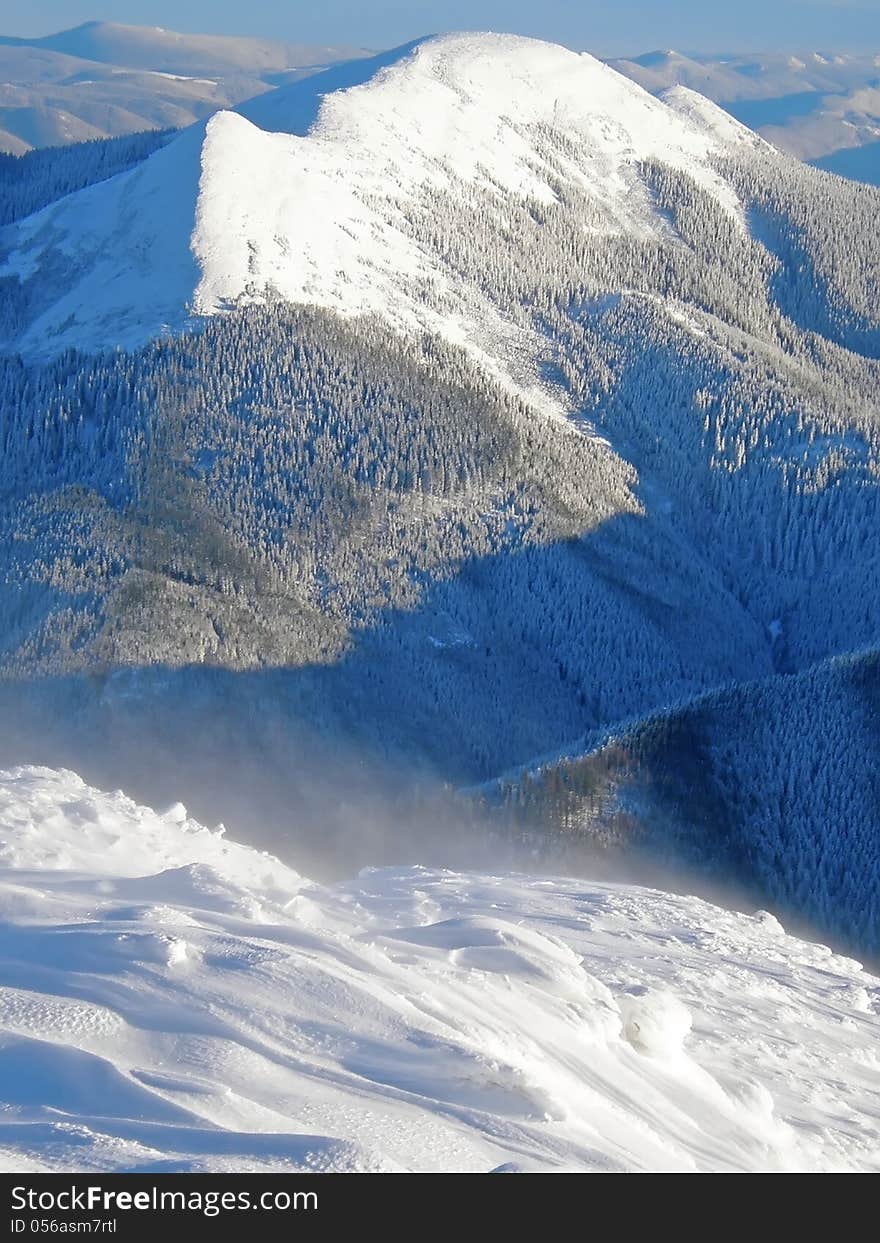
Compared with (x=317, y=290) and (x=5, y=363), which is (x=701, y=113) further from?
(x=5, y=363)

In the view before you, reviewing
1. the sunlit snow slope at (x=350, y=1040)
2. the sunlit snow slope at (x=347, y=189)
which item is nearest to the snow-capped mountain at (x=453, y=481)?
the sunlit snow slope at (x=347, y=189)

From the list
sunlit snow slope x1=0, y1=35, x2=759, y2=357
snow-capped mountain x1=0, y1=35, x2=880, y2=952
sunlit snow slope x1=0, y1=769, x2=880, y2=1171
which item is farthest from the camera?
sunlit snow slope x1=0, y1=35, x2=759, y2=357

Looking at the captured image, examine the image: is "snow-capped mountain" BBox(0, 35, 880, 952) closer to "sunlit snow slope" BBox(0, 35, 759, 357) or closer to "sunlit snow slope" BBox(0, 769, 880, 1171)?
"sunlit snow slope" BBox(0, 35, 759, 357)

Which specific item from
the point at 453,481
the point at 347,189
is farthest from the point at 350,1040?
the point at 347,189

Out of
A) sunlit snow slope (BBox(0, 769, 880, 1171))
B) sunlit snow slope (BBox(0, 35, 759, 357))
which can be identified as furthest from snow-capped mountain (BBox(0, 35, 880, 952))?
sunlit snow slope (BBox(0, 769, 880, 1171))

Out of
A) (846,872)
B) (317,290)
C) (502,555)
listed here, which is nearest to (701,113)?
(317,290)

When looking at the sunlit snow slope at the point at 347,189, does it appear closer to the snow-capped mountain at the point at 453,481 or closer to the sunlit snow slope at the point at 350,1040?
the snow-capped mountain at the point at 453,481
